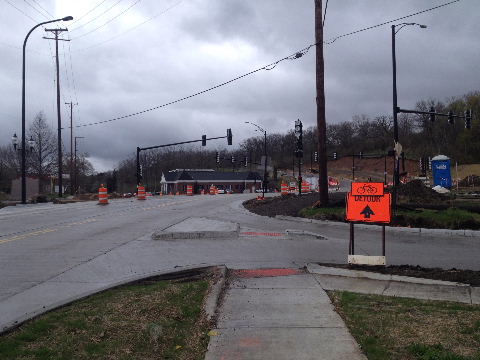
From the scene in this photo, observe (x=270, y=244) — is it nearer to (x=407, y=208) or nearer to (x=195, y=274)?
(x=195, y=274)

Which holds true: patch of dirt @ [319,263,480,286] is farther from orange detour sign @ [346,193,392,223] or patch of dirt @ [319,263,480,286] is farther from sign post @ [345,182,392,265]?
orange detour sign @ [346,193,392,223]

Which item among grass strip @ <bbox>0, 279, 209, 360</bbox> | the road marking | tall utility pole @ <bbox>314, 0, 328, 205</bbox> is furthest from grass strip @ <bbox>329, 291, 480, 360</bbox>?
tall utility pole @ <bbox>314, 0, 328, 205</bbox>

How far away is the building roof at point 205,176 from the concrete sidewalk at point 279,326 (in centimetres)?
10826

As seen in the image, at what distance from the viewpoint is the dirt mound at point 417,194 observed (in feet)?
76.6

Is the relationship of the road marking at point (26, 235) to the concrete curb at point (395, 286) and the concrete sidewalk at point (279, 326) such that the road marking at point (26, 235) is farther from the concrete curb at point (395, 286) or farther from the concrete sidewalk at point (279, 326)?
the concrete curb at point (395, 286)

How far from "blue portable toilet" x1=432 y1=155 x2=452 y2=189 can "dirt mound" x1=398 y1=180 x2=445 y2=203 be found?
43.8ft

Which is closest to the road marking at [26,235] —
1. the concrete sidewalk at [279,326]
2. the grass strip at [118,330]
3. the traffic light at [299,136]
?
the grass strip at [118,330]

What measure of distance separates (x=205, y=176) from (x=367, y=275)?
11354 cm

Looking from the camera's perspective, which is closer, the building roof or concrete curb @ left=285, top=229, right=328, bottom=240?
concrete curb @ left=285, top=229, right=328, bottom=240

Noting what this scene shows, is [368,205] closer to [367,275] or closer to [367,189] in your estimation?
[367,189]

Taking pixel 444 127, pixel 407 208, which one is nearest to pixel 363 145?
pixel 444 127

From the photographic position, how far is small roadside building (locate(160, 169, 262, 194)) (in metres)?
116

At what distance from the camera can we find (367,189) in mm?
9672

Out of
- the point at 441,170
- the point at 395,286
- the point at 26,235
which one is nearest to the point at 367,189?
the point at 395,286
